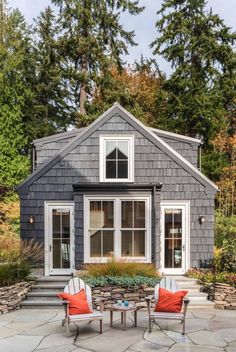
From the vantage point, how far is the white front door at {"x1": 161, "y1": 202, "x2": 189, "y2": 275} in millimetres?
11047

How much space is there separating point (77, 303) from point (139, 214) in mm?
4259

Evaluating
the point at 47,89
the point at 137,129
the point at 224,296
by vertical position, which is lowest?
the point at 224,296

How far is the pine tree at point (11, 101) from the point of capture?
20453 millimetres

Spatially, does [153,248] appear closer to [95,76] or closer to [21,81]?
[95,76]

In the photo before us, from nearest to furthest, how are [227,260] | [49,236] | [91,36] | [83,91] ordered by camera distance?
[227,260], [49,236], [91,36], [83,91]

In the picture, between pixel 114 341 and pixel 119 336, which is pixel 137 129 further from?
pixel 114 341

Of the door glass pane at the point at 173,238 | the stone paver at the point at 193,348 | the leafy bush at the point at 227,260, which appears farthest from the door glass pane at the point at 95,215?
the stone paver at the point at 193,348

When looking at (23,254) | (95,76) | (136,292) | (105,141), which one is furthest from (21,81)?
(136,292)

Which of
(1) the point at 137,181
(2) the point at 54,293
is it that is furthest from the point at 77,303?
(1) the point at 137,181

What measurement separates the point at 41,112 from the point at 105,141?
14.6m

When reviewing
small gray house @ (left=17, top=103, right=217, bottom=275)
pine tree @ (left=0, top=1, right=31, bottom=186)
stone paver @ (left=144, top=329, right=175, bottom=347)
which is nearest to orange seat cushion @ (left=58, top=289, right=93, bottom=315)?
stone paver @ (left=144, top=329, right=175, bottom=347)

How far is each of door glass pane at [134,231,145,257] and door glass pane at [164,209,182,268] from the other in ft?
2.56

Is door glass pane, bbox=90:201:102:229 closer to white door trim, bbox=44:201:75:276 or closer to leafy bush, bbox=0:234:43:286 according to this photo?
white door trim, bbox=44:201:75:276

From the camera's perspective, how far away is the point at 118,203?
35.5 ft
